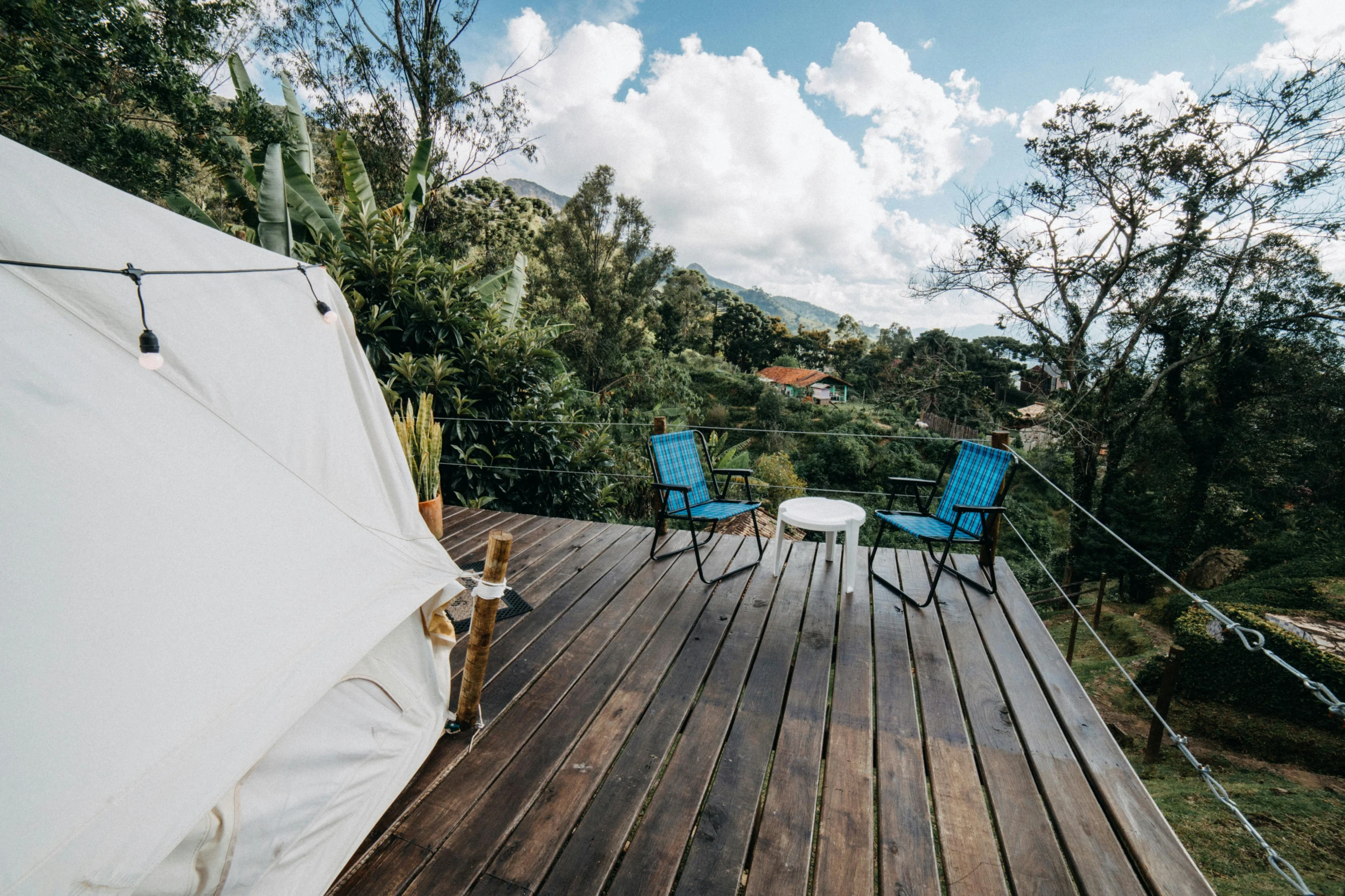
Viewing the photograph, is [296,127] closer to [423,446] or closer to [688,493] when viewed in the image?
[423,446]

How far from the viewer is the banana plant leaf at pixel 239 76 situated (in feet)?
16.5

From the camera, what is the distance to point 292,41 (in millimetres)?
8430

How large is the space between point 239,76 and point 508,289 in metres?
3.33

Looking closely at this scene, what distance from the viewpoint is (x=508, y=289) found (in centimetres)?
556

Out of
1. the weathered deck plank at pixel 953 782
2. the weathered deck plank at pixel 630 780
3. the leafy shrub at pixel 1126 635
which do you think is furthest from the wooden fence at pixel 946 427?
the weathered deck plank at pixel 630 780

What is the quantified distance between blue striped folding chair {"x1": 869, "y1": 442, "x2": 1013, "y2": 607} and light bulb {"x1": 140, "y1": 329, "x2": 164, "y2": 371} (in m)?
2.86

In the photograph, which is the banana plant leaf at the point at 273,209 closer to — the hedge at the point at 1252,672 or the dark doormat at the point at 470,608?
the dark doormat at the point at 470,608

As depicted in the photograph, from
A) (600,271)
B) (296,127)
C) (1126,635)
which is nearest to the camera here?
(296,127)

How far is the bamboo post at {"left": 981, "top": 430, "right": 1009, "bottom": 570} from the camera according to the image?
290 cm

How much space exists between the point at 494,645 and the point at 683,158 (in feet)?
46.8

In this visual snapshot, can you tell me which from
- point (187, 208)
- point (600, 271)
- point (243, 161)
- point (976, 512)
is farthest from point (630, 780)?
point (600, 271)

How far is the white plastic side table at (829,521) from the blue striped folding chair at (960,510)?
0.46 feet

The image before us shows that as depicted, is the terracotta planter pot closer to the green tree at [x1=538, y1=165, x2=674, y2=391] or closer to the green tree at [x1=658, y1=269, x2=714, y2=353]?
the green tree at [x1=538, y1=165, x2=674, y2=391]

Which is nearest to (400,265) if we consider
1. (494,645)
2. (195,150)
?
(494,645)
